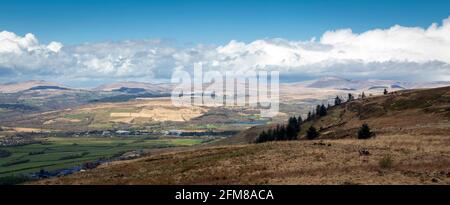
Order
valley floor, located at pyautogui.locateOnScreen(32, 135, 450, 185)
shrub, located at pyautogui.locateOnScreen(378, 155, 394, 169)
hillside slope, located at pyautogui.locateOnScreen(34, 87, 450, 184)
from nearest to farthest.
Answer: valley floor, located at pyautogui.locateOnScreen(32, 135, 450, 185) < hillside slope, located at pyautogui.locateOnScreen(34, 87, 450, 184) < shrub, located at pyautogui.locateOnScreen(378, 155, 394, 169)

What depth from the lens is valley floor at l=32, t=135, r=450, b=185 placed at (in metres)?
41.7

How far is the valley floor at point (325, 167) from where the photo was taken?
41.7m

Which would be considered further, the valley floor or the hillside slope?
the hillside slope

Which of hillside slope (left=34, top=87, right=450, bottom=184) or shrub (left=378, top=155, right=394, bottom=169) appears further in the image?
shrub (left=378, top=155, right=394, bottom=169)

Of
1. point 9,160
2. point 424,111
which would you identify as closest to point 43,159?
point 9,160

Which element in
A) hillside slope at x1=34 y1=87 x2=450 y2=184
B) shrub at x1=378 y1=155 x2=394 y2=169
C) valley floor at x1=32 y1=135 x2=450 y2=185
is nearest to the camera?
valley floor at x1=32 y1=135 x2=450 y2=185

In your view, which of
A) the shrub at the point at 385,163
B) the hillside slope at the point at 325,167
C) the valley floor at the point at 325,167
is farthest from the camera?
the shrub at the point at 385,163

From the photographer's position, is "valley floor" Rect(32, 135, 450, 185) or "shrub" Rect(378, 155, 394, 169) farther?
"shrub" Rect(378, 155, 394, 169)

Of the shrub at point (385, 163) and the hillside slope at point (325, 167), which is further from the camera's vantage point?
the shrub at point (385, 163)

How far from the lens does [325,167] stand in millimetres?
48375

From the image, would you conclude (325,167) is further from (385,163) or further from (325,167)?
(385,163)

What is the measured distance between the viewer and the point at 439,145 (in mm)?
61344
